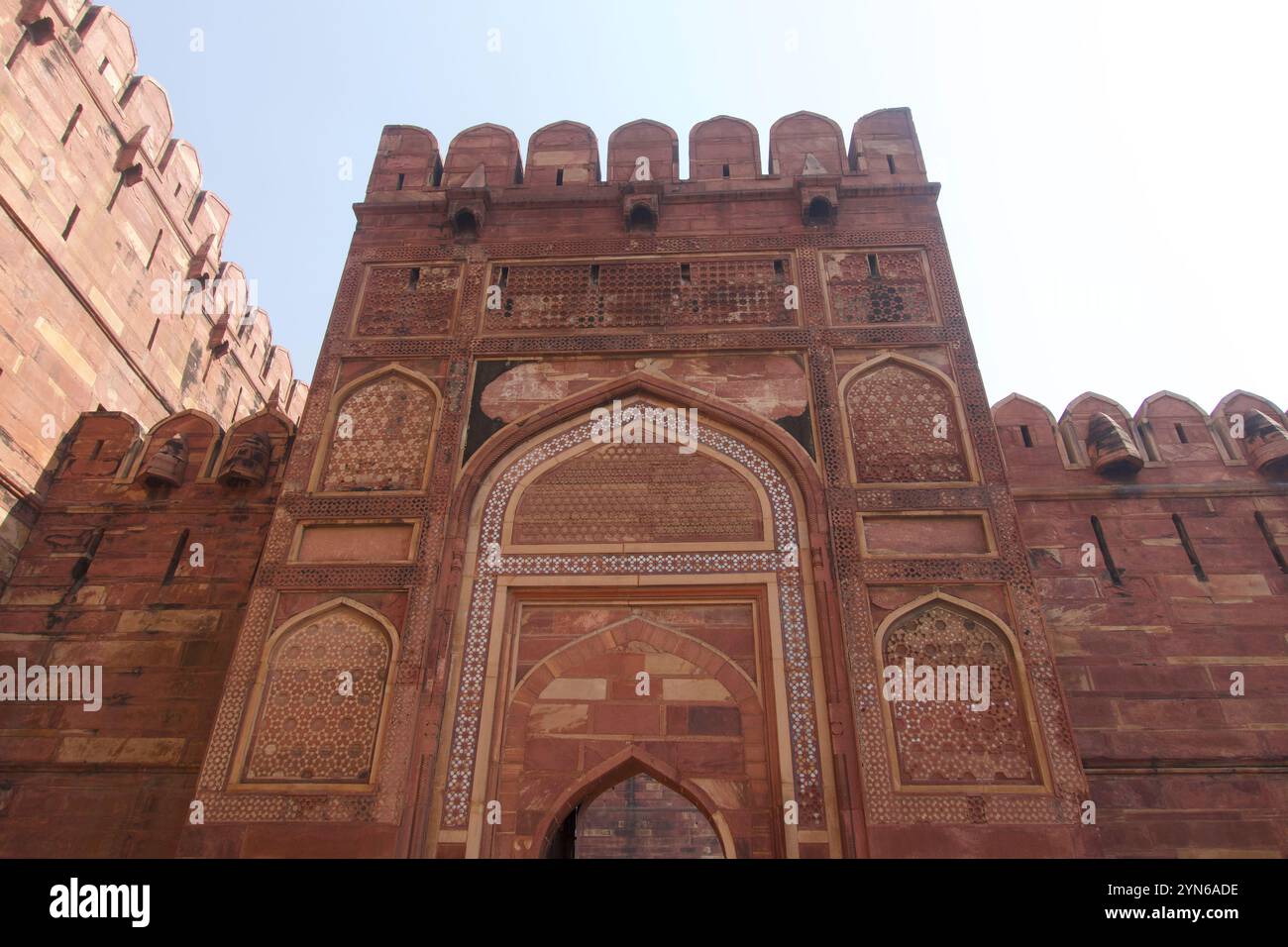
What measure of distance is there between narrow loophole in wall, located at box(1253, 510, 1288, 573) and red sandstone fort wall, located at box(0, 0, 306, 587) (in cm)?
920

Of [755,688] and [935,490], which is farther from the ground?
[935,490]

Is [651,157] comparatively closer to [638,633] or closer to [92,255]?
[638,633]

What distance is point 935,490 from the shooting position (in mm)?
5535

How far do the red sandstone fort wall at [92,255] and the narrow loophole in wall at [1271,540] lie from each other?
9.20 meters

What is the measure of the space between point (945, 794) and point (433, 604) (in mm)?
3107

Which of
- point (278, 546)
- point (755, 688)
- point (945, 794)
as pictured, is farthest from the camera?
point (278, 546)

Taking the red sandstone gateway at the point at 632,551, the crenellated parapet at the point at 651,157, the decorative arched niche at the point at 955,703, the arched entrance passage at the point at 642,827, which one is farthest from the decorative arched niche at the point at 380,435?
the arched entrance passage at the point at 642,827

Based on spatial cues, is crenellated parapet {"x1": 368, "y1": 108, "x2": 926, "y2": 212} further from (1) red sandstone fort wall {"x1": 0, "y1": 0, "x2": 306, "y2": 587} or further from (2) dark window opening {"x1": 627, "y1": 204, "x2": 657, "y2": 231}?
(1) red sandstone fort wall {"x1": 0, "y1": 0, "x2": 306, "y2": 587}

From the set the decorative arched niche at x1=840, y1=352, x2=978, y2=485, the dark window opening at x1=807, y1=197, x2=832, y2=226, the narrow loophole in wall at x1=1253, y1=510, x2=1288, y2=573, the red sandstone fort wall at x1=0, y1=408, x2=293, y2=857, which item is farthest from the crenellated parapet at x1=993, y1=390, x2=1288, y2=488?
the red sandstone fort wall at x1=0, y1=408, x2=293, y2=857

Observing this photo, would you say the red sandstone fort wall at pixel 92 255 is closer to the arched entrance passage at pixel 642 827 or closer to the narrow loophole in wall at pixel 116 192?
the narrow loophole in wall at pixel 116 192

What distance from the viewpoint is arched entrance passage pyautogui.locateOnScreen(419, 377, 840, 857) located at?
4.66 m

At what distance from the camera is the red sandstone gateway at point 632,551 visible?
4680 mm

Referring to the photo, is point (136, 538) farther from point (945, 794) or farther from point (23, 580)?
point (945, 794)

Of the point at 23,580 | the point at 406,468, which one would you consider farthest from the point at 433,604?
the point at 23,580
